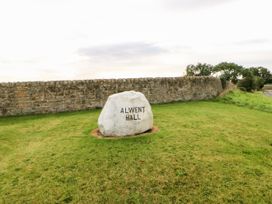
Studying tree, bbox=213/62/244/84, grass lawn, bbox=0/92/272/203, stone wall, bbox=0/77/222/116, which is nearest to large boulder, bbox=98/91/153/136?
grass lawn, bbox=0/92/272/203

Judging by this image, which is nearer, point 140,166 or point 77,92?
point 140,166

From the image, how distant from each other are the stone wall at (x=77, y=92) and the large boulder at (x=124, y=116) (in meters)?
6.01

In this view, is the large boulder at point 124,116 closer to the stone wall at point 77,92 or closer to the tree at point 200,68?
the stone wall at point 77,92

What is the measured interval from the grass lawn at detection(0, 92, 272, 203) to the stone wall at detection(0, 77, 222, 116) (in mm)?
3731

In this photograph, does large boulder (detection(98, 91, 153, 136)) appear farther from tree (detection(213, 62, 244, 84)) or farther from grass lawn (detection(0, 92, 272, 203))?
tree (detection(213, 62, 244, 84))

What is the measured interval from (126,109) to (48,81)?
6.89 metres

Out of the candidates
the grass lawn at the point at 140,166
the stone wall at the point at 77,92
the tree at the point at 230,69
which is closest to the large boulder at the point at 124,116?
the grass lawn at the point at 140,166

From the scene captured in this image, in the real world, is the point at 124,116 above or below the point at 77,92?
below

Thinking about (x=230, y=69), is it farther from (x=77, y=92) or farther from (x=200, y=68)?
(x=77, y=92)

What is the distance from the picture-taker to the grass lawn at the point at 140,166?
16.7ft

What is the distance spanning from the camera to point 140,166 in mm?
6055

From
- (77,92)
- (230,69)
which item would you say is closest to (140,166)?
(77,92)

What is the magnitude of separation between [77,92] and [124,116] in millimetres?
6560

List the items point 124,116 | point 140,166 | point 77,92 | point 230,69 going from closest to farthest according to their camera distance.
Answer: point 140,166 → point 124,116 → point 77,92 → point 230,69
